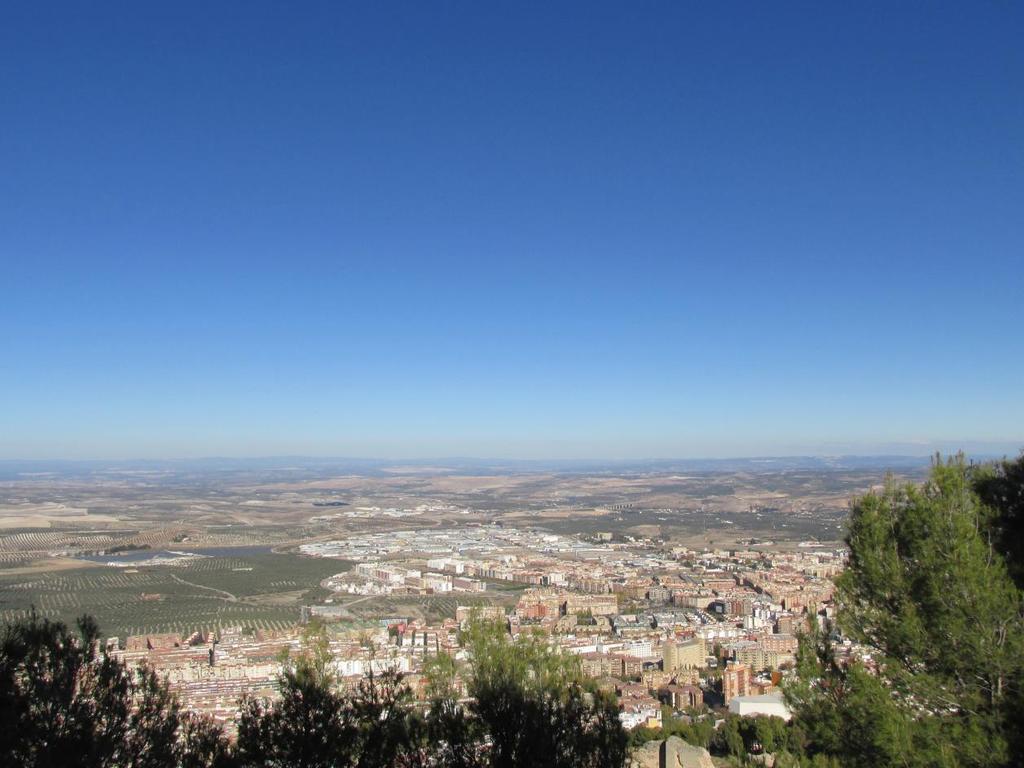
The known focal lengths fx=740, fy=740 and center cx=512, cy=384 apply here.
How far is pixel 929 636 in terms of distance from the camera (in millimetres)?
4883

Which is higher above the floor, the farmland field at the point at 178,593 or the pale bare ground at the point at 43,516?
the farmland field at the point at 178,593

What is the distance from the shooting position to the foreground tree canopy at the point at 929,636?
14.7ft

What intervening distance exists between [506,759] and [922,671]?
2.87m

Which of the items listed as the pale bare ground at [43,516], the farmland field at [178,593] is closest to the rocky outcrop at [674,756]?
the farmland field at [178,593]

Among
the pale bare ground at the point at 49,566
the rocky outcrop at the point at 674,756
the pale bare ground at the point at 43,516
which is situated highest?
the rocky outcrop at the point at 674,756

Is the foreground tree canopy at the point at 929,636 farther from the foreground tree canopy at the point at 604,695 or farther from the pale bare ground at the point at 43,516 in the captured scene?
the pale bare ground at the point at 43,516

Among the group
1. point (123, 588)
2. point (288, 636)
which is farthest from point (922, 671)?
point (123, 588)

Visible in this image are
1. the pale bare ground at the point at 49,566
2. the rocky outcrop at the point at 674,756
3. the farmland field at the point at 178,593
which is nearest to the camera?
the rocky outcrop at the point at 674,756

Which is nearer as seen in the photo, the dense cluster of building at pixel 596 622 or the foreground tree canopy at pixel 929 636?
the foreground tree canopy at pixel 929 636

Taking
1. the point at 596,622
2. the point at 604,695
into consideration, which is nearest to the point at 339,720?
the point at 604,695

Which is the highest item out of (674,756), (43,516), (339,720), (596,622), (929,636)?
(929,636)

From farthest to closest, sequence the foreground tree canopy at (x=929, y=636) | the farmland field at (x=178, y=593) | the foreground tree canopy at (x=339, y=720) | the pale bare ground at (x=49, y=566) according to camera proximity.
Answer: the pale bare ground at (x=49, y=566) → the farmland field at (x=178, y=593) → the foreground tree canopy at (x=339, y=720) → the foreground tree canopy at (x=929, y=636)

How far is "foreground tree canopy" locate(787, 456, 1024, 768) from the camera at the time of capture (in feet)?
14.7

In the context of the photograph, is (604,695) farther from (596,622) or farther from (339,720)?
(596,622)
